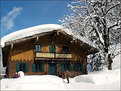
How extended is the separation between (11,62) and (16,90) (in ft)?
34.6

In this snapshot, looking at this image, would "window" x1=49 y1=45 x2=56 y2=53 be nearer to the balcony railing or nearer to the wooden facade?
the wooden facade

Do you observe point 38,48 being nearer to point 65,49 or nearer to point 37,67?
point 37,67

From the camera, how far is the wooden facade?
62.8 ft

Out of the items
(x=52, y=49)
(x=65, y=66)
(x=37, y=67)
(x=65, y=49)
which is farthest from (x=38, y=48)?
(x=65, y=66)

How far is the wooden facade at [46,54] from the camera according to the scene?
19.2 meters

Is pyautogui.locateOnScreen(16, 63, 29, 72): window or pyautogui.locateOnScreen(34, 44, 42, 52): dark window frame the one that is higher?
pyautogui.locateOnScreen(34, 44, 42, 52): dark window frame

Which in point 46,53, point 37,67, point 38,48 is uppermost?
point 38,48

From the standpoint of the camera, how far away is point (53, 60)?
68.1 feet

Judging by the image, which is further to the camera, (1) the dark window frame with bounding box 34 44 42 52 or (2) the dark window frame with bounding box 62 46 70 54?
(2) the dark window frame with bounding box 62 46 70 54

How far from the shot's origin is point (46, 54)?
798 inches

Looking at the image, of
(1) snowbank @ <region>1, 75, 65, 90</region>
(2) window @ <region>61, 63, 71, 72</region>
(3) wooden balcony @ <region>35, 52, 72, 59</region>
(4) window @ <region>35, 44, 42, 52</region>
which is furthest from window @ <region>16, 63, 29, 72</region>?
(1) snowbank @ <region>1, 75, 65, 90</region>

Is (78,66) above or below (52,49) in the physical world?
below

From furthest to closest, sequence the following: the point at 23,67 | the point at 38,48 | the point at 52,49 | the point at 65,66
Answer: the point at 65,66 < the point at 52,49 < the point at 38,48 < the point at 23,67

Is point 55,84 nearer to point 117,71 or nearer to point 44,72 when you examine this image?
A: point 117,71
